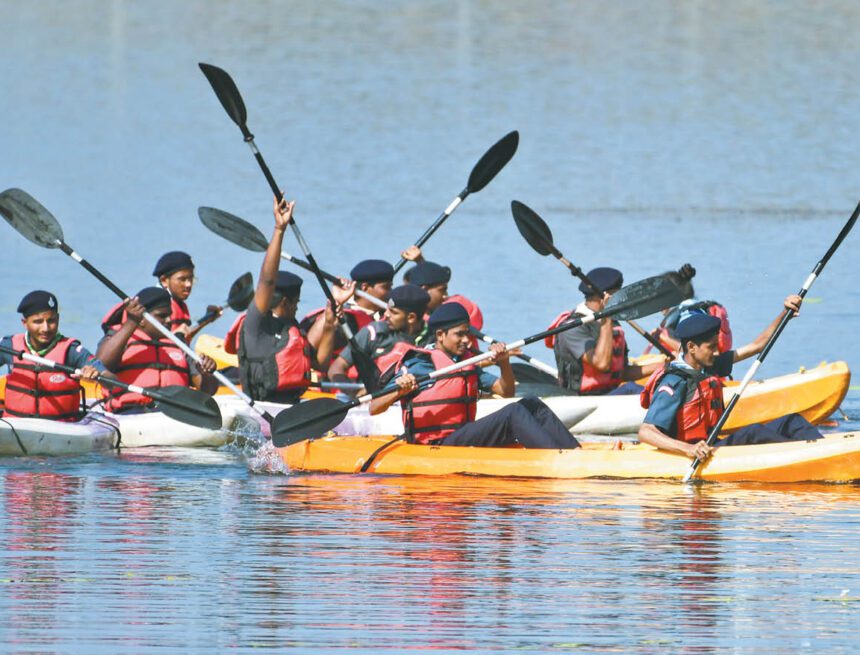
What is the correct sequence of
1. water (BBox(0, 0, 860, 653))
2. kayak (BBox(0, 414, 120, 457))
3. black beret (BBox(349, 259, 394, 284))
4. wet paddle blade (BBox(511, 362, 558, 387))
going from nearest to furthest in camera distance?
water (BBox(0, 0, 860, 653)) < kayak (BBox(0, 414, 120, 457)) < black beret (BBox(349, 259, 394, 284)) < wet paddle blade (BBox(511, 362, 558, 387))

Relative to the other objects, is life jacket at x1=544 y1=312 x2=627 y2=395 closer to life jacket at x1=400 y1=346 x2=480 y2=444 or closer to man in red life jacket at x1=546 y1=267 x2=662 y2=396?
man in red life jacket at x1=546 y1=267 x2=662 y2=396

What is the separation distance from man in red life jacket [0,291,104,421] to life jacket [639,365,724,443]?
381 centimetres

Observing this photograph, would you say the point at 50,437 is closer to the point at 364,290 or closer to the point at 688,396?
the point at 364,290

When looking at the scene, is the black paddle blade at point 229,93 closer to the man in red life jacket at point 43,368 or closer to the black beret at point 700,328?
the man in red life jacket at point 43,368

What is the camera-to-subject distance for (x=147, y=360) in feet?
43.1

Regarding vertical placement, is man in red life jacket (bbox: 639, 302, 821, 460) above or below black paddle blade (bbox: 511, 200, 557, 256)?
below

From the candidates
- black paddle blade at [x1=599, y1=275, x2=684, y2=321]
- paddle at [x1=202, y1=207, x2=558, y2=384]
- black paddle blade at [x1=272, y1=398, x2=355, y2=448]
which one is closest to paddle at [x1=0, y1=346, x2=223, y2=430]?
black paddle blade at [x1=272, y1=398, x2=355, y2=448]

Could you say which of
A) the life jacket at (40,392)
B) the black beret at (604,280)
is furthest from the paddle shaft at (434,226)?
the life jacket at (40,392)

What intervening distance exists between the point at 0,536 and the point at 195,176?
21599 mm

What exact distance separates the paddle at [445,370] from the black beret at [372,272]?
199cm

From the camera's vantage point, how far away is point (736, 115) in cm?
3778

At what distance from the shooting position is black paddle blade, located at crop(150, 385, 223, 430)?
40.6 feet

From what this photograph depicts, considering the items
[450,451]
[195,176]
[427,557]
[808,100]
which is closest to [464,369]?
[450,451]

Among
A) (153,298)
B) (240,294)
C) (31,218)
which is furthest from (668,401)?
(240,294)
